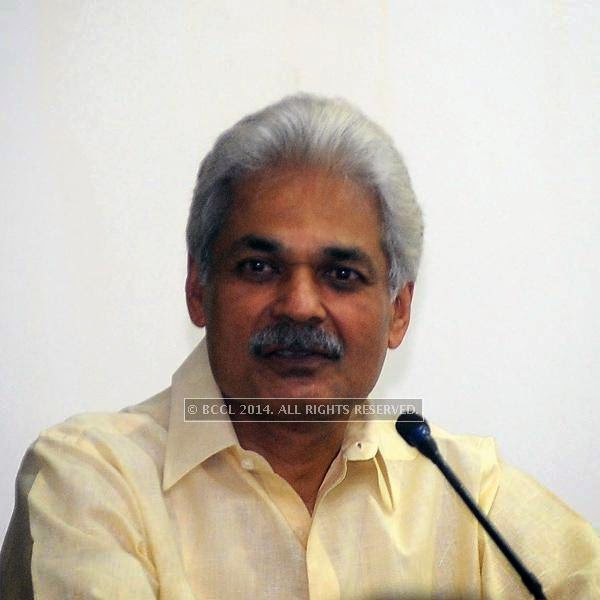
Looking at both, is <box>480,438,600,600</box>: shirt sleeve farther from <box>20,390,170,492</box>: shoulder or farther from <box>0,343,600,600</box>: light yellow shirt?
<box>20,390,170,492</box>: shoulder

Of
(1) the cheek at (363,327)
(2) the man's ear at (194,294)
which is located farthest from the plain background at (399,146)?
(1) the cheek at (363,327)

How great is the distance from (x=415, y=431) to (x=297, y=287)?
34 cm

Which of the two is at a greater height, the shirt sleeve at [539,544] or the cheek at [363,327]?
the cheek at [363,327]

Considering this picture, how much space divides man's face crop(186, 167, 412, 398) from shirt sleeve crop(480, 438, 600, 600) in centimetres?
30

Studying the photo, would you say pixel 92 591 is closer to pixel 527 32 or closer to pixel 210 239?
pixel 210 239

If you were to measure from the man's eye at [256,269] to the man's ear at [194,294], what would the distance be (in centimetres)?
13

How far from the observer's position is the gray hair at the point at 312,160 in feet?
5.15

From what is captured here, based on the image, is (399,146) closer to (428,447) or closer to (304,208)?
(304,208)

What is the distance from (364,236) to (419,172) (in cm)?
49

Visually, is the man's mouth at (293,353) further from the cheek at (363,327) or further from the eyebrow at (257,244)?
the eyebrow at (257,244)

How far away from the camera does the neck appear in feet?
5.33

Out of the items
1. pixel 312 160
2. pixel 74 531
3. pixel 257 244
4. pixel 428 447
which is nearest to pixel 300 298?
pixel 257 244

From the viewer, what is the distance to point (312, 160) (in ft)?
5.12

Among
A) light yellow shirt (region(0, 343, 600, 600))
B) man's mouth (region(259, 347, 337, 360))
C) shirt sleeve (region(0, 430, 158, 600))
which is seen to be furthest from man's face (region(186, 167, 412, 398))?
shirt sleeve (region(0, 430, 158, 600))
